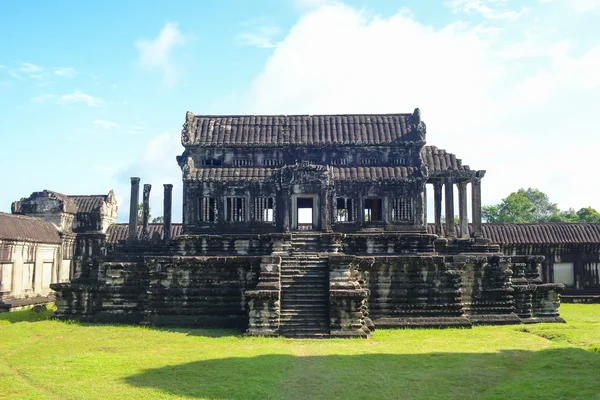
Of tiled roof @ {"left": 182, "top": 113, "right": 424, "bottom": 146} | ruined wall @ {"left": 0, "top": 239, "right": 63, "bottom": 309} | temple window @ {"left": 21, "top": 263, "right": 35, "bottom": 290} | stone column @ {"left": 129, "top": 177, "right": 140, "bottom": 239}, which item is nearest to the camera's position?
stone column @ {"left": 129, "top": 177, "right": 140, "bottom": 239}

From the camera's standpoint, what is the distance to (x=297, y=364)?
475 inches

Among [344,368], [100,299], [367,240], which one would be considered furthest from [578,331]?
[100,299]

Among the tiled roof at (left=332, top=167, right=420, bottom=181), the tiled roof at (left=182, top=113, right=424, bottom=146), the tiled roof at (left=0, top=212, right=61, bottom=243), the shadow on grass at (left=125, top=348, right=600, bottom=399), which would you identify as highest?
the tiled roof at (left=182, top=113, right=424, bottom=146)

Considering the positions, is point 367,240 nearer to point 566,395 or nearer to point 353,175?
point 353,175

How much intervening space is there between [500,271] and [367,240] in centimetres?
496

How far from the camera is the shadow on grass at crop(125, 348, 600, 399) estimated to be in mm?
9695

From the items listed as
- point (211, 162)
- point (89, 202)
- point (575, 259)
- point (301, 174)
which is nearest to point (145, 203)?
point (211, 162)

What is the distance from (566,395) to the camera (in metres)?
9.59

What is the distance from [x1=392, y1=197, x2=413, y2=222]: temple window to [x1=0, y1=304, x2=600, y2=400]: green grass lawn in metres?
6.83

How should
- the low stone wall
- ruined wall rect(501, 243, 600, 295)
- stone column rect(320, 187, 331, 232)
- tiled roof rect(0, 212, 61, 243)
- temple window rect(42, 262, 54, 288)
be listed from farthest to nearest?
ruined wall rect(501, 243, 600, 295), temple window rect(42, 262, 54, 288), tiled roof rect(0, 212, 61, 243), stone column rect(320, 187, 331, 232), the low stone wall

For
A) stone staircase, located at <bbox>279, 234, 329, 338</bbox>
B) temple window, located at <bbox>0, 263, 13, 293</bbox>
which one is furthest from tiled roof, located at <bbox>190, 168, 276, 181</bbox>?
temple window, located at <bbox>0, 263, 13, 293</bbox>

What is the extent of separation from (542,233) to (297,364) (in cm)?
2357

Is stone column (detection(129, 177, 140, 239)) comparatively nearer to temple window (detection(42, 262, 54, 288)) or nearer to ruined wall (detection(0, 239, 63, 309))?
ruined wall (detection(0, 239, 63, 309))

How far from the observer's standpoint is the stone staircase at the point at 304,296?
16078 millimetres
